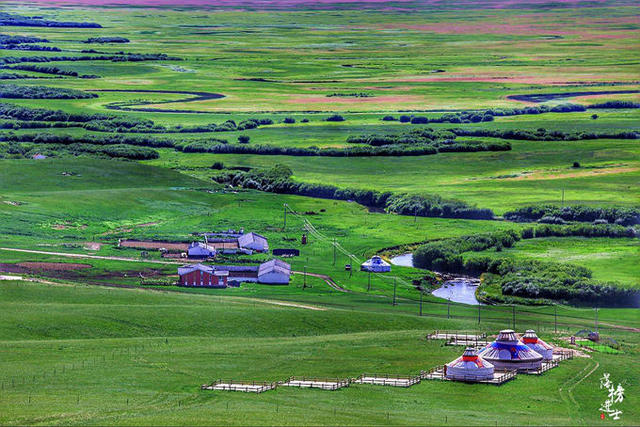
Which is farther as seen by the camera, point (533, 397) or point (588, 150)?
point (588, 150)

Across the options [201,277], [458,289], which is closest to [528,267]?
[458,289]

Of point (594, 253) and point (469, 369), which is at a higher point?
point (594, 253)

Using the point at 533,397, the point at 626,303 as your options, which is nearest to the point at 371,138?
the point at 626,303

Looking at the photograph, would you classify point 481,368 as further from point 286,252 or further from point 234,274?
point 286,252

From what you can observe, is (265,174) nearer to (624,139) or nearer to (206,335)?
(624,139)

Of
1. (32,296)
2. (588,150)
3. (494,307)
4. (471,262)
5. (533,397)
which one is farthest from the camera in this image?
(588,150)

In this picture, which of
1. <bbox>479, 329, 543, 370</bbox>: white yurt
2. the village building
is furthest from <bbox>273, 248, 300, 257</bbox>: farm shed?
<bbox>479, 329, 543, 370</bbox>: white yurt

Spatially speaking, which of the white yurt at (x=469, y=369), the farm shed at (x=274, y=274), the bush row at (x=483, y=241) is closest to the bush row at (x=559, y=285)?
the bush row at (x=483, y=241)
